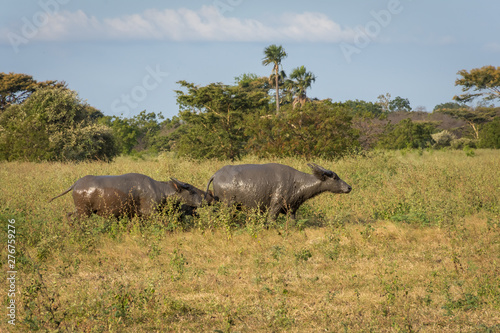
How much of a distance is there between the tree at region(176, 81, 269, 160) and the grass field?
14.7 meters

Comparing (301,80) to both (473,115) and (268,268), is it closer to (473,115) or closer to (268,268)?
(473,115)

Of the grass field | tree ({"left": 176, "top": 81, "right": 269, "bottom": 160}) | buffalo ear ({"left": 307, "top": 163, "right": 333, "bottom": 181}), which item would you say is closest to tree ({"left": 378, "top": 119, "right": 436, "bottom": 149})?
tree ({"left": 176, "top": 81, "right": 269, "bottom": 160})

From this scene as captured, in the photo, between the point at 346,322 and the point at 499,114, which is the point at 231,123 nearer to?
the point at 346,322

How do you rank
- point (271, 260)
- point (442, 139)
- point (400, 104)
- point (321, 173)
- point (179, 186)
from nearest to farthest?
point (271, 260) < point (179, 186) < point (321, 173) < point (442, 139) < point (400, 104)

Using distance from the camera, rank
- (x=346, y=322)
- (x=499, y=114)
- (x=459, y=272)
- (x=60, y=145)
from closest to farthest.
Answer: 1. (x=346, y=322)
2. (x=459, y=272)
3. (x=60, y=145)
4. (x=499, y=114)

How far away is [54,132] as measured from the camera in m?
23.7

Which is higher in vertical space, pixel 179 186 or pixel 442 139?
→ pixel 442 139

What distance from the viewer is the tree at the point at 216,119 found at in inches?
1017

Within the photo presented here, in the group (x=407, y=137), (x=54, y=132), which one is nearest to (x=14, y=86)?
(x=54, y=132)

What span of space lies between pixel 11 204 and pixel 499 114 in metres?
48.1

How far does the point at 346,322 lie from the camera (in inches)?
196

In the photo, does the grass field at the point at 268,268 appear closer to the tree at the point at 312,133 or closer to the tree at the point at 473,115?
the tree at the point at 312,133

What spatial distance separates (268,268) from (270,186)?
2372mm

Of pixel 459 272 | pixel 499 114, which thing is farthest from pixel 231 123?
pixel 499 114
